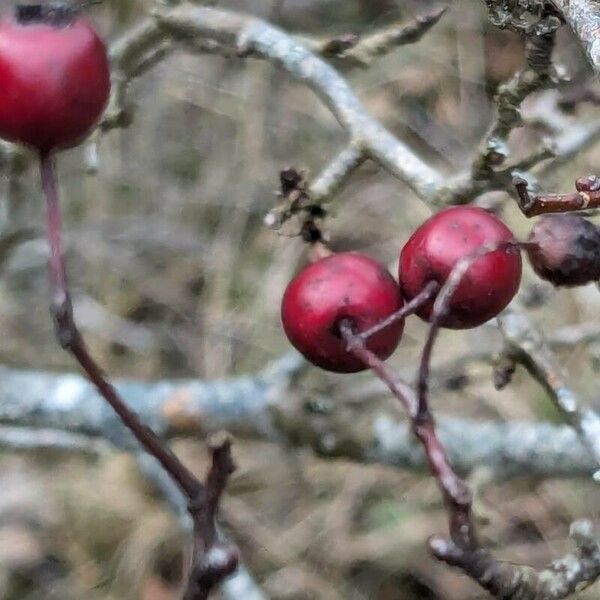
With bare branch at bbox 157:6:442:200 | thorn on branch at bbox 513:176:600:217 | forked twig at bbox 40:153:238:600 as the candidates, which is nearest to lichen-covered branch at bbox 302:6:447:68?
bare branch at bbox 157:6:442:200

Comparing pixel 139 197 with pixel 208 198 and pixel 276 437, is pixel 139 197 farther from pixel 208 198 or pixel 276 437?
pixel 276 437

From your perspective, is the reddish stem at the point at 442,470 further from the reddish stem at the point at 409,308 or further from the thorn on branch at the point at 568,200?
the thorn on branch at the point at 568,200

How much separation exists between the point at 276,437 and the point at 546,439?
14.9 inches

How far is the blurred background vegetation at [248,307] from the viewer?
7.64 ft

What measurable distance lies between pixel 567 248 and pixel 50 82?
0.40 m

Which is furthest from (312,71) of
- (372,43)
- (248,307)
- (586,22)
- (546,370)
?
(248,307)

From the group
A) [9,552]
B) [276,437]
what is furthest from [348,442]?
[9,552]

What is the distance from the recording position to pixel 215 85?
2.99 m

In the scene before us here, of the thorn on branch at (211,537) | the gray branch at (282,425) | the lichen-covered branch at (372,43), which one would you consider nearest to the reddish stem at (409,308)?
the thorn on branch at (211,537)

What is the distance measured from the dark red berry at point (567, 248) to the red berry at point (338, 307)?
Answer: 119 millimetres

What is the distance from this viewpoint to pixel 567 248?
748 millimetres

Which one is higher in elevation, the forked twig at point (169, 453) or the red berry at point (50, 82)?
the red berry at point (50, 82)

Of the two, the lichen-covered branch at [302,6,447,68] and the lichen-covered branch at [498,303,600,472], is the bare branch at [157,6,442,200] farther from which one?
the lichen-covered branch at [498,303,600,472]

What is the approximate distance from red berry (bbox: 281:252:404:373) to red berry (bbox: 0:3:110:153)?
0.69 ft
